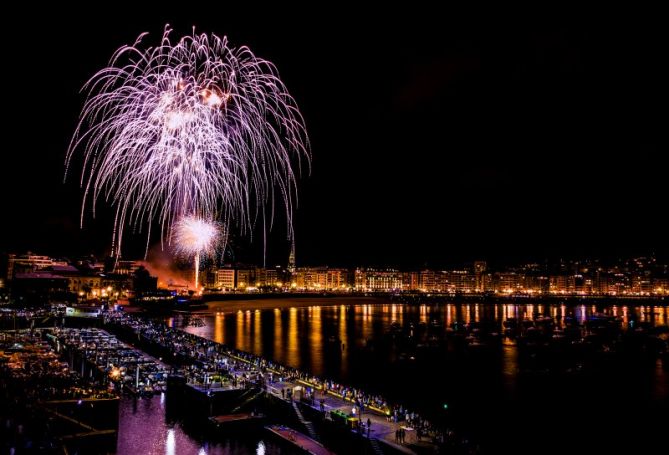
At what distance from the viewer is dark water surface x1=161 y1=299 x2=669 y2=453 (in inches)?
680

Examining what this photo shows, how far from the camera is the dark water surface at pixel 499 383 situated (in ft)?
56.6

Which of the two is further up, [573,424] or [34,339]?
[34,339]

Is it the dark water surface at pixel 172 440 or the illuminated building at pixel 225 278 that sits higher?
the illuminated building at pixel 225 278

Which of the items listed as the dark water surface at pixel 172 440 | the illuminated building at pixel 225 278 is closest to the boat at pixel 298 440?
the dark water surface at pixel 172 440

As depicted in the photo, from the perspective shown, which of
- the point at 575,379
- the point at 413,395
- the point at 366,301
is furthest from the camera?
the point at 366,301

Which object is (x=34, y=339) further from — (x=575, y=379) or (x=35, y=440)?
(x=575, y=379)

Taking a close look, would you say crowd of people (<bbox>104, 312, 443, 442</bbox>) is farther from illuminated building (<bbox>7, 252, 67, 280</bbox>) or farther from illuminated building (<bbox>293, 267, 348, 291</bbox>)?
illuminated building (<bbox>293, 267, 348, 291</bbox>)

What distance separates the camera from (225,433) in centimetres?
1473

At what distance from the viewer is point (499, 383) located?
2411 centimetres

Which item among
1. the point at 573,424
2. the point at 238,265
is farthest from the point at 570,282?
the point at 573,424

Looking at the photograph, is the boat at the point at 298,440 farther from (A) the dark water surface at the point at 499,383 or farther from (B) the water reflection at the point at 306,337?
(B) the water reflection at the point at 306,337

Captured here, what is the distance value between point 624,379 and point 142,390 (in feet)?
68.3

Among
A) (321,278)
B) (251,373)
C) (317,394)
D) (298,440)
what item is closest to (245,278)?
(321,278)

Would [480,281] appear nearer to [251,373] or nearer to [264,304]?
[264,304]
